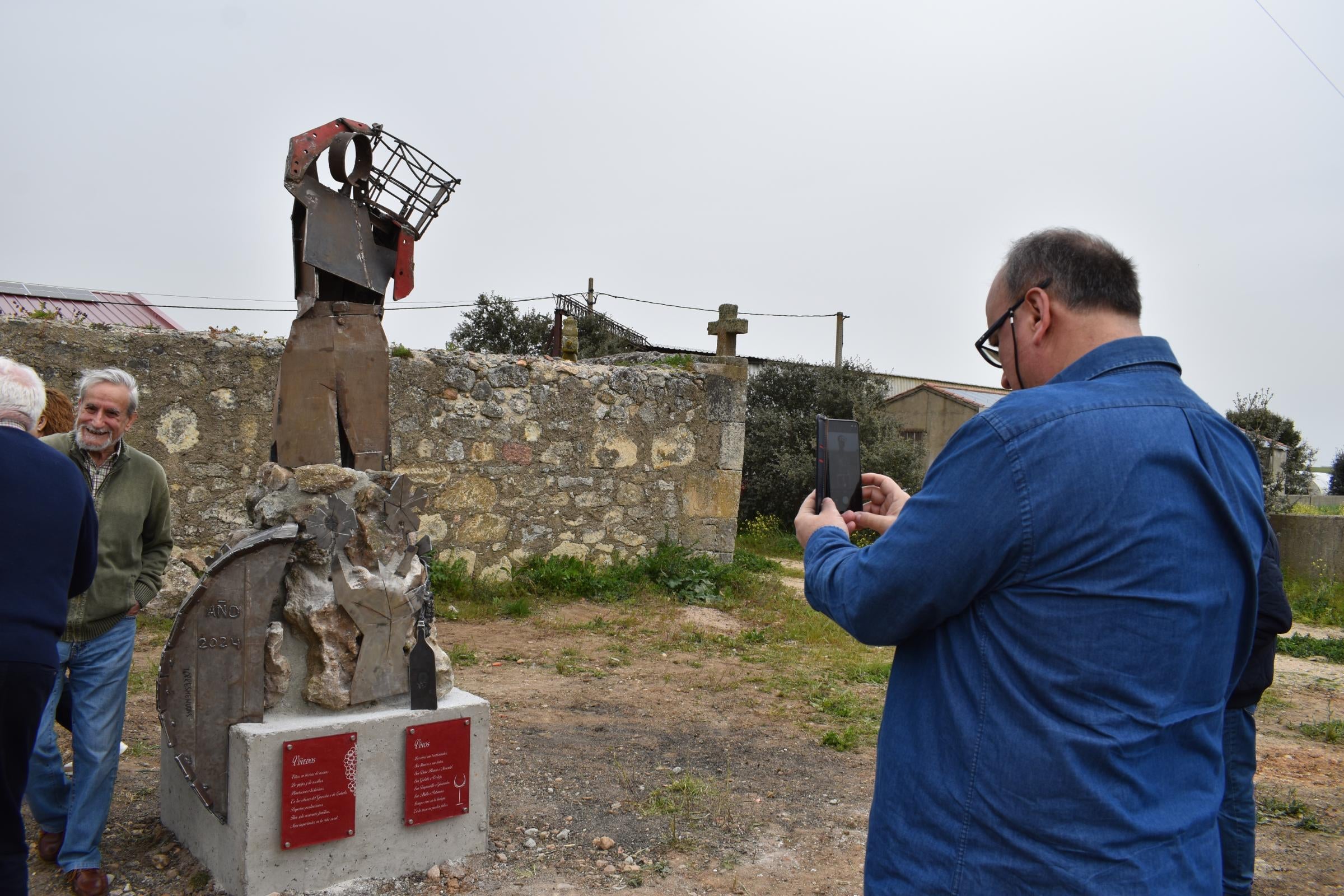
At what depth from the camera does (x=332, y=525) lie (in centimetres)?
288

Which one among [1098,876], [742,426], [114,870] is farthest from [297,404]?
[742,426]

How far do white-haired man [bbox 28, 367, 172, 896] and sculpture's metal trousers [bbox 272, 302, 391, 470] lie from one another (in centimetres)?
45

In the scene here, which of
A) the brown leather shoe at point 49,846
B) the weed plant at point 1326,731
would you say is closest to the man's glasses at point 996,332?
the brown leather shoe at point 49,846

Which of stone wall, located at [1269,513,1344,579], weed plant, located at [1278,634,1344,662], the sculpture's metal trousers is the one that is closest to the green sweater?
the sculpture's metal trousers

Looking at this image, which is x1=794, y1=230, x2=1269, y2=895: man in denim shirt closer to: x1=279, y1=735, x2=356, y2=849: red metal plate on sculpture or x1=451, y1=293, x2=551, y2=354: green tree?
x1=279, y1=735, x2=356, y2=849: red metal plate on sculpture

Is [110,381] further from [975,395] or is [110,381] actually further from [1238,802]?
[975,395]

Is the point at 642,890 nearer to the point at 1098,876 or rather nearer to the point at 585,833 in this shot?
the point at 585,833

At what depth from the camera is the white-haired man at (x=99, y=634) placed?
2.72m

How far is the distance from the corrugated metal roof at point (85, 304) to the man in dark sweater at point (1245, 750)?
861cm

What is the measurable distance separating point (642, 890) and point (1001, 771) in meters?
1.93

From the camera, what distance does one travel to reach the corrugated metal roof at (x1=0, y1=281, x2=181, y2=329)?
29.1 ft

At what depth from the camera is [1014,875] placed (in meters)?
1.23

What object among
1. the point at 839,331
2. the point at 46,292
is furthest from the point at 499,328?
the point at 46,292

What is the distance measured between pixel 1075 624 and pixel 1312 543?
1015cm
